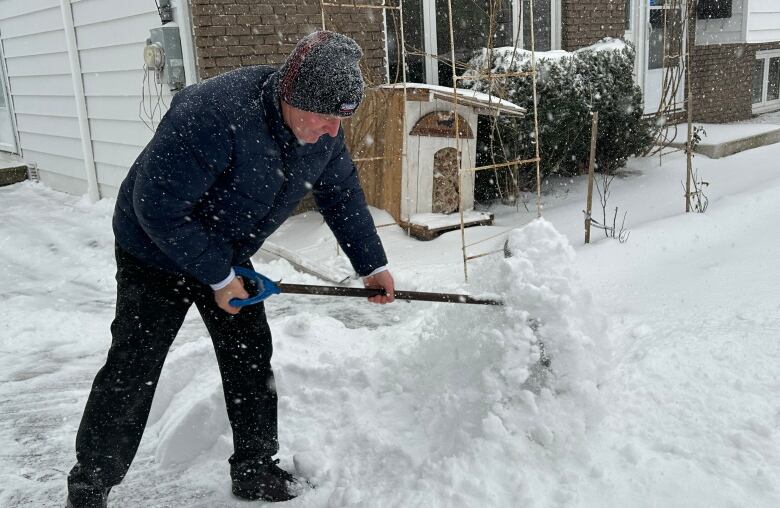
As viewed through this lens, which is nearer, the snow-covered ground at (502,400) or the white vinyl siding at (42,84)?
the snow-covered ground at (502,400)

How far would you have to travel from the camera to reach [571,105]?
7.18m

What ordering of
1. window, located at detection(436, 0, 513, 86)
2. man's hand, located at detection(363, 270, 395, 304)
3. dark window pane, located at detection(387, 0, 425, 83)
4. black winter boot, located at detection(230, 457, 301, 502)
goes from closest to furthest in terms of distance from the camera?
black winter boot, located at detection(230, 457, 301, 502) < man's hand, located at detection(363, 270, 395, 304) < dark window pane, located at detection(387, 0, 425, 83) < window, located at detection(436, 0, 513, 86)

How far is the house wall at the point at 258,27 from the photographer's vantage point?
625 centimetres

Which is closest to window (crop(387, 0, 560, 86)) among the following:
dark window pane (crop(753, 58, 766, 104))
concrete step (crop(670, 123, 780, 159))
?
concrete step (crop(670, 123, 780, 159))

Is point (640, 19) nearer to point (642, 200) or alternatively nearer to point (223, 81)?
point (642, 200)

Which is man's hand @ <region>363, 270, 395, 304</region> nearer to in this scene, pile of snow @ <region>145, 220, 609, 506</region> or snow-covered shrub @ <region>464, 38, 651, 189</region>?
pile of snow @ <region>145, 220, 609, 506</region>

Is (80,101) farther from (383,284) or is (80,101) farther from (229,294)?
(229,294)

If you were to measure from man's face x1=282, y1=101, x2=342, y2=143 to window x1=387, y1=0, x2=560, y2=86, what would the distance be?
210 inches

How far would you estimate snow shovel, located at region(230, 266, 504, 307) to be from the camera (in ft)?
7.50

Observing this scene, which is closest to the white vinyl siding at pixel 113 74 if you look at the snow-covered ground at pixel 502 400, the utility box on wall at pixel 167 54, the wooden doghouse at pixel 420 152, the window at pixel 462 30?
the utility box on wall at pixel 167 54

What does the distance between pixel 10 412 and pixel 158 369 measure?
5.03ft

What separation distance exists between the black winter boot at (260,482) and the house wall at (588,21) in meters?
7.95

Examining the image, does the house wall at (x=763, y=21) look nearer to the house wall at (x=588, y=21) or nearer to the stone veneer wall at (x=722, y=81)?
the stone veneer wall at (x=722, y=81)

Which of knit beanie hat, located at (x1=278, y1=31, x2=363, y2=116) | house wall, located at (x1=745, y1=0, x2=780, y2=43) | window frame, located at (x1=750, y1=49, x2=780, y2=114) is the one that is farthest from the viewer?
window frame, located at (x1=750, y1=49, x2=780, y2=114)
